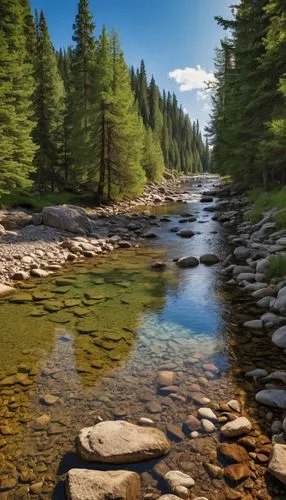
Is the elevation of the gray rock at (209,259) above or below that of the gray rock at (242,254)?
below

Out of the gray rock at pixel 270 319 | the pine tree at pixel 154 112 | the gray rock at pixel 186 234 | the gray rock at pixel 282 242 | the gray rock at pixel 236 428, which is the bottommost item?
the gray rock at pixel 236 428

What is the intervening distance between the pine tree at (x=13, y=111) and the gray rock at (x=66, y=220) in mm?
2368

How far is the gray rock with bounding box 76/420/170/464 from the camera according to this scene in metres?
3.91

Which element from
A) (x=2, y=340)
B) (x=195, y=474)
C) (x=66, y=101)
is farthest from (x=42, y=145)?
(x=195, y=474)

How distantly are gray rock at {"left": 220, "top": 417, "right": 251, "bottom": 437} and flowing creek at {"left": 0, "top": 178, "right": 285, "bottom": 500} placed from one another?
22cm

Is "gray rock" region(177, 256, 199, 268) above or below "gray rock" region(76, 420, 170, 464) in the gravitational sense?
above

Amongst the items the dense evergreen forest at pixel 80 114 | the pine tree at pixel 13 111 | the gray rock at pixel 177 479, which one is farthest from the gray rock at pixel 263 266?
the dense evergreen forest at pixel 80 114

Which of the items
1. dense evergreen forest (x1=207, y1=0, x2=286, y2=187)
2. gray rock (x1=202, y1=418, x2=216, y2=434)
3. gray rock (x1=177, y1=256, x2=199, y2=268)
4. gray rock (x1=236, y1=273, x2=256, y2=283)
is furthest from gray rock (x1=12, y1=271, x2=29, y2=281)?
dense evergreen forest (x1=207, y1=0, x2=286, y2=187)

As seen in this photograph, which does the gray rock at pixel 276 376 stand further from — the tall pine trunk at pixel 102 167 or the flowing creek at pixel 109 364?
the tall pine trunk at pixel 102 167

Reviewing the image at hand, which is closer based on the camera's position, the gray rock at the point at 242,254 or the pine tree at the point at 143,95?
the gray rock at the point at 242,254

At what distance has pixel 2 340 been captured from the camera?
273 inches

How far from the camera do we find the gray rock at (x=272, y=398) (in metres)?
4.72

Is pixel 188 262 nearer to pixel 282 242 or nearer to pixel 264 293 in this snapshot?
pixel 282 242

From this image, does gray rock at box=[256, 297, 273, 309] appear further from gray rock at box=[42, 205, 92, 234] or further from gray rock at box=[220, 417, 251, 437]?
gray rock at box=[42, 205, 92, 234]
